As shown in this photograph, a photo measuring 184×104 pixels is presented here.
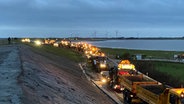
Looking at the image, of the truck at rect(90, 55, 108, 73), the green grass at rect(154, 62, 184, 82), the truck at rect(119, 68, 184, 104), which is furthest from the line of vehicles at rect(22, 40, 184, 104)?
the truck at rect(90, 55, 108, 73)

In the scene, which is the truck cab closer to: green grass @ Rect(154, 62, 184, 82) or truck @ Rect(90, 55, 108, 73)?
green grass @ Rect(154, 62, 184, 82)

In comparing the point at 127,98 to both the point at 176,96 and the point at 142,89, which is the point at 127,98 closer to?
the point at 142,89

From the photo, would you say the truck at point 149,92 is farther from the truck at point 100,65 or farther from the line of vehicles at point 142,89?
the truck at point 100,65

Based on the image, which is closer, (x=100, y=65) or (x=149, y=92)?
(x=149, y=92)

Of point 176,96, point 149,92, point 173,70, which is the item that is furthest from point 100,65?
point 176,96

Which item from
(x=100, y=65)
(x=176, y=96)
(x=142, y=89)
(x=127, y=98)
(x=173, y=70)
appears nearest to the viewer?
(x=176, y=96)

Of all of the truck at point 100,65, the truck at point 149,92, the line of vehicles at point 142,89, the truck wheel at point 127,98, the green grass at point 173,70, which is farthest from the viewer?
the truck at point 100,65

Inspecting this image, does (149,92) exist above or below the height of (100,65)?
above

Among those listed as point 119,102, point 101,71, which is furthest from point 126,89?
point 101,71

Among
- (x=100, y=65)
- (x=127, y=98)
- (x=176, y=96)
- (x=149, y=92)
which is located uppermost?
(x=176, y=96)

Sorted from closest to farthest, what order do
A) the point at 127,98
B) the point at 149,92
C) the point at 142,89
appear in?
the point at 149,92
the point at 142,89
the point at 127,98

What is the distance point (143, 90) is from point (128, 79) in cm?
656

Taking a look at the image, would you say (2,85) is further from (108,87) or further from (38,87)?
(108,87)

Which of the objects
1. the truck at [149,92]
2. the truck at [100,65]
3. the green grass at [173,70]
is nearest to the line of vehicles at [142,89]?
the truck at [149,92]
